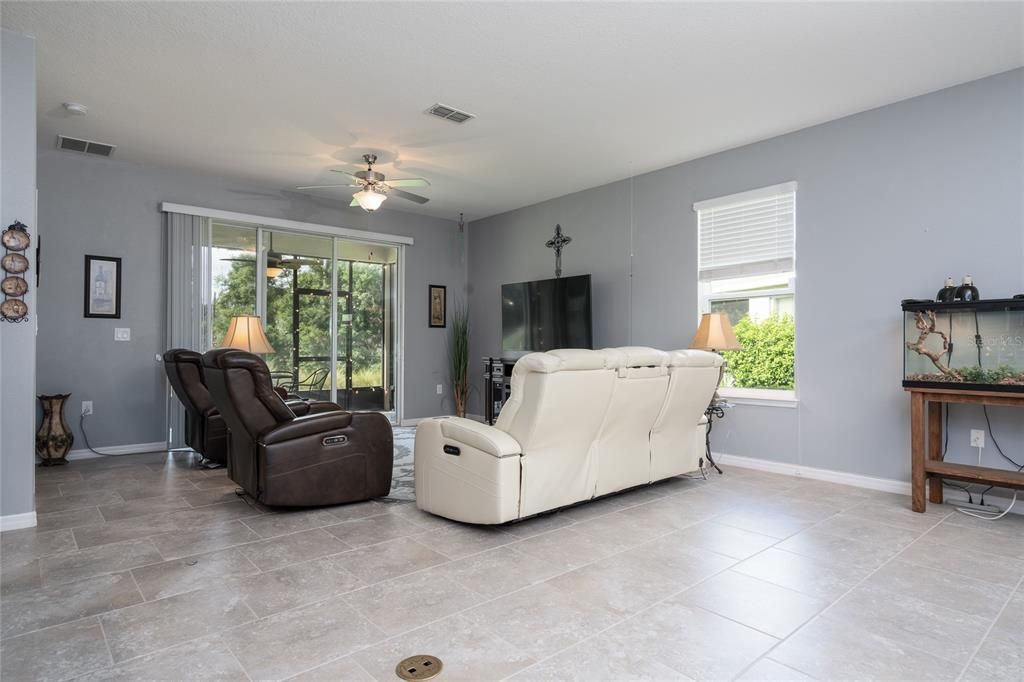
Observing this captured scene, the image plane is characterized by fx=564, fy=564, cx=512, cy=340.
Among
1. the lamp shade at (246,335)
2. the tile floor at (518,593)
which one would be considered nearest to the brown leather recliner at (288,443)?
the tile floor at (518,593)

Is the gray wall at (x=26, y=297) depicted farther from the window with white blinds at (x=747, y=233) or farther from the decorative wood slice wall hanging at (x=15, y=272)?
the window with white blinds at (x=747, y=233)

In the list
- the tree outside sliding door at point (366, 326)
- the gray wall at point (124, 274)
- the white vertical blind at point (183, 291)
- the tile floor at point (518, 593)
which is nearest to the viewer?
the tile floor at point (518, 593)

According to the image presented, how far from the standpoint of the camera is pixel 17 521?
10.1 ft

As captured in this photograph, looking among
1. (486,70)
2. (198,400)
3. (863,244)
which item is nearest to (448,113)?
(486,70)

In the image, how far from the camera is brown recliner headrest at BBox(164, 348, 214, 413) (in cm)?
452

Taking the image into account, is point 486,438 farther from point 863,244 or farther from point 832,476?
point 863,244

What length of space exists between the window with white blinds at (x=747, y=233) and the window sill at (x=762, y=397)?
3.28 feet

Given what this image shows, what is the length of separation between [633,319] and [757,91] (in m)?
2.46

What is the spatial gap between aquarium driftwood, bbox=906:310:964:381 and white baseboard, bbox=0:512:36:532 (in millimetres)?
5295

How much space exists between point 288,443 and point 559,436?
1591 millimetres

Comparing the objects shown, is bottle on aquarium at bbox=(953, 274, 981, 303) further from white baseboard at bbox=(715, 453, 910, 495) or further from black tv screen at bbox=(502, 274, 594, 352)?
black tv screen at bbox=(502, 274, 594, 352)

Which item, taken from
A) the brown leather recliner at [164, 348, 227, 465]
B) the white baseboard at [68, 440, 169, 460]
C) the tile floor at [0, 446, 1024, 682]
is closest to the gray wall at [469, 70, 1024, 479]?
the tile floor at [0, 446, 1024, 682]

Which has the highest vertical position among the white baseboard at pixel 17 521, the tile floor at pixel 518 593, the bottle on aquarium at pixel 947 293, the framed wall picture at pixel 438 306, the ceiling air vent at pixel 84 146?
the ceiling air vent at pixel 84 146

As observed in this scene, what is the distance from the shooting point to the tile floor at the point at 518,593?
1.78 meters
